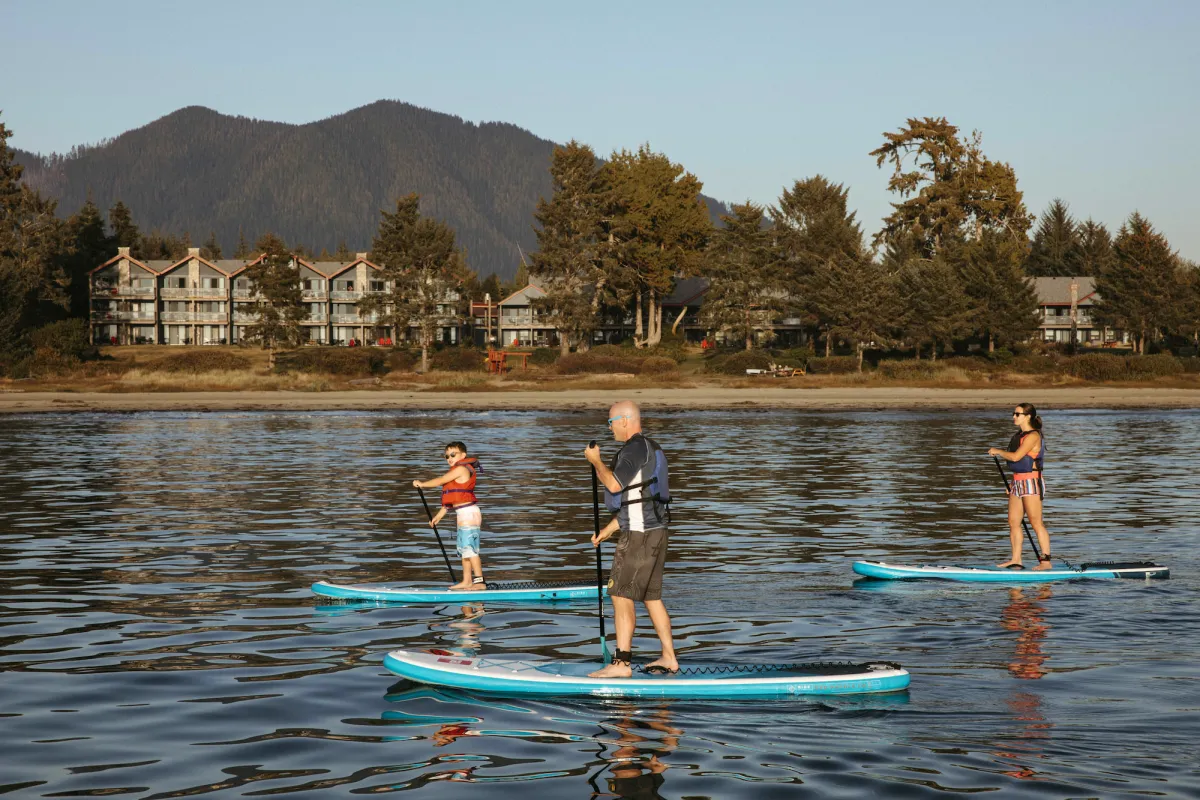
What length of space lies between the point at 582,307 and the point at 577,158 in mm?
11727

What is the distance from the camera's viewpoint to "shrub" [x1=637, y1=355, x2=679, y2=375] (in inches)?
3494

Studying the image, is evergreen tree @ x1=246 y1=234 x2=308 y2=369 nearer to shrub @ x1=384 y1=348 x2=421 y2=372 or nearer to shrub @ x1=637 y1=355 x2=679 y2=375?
shrub @ x1=384 y1=348 x2=421 y2=372

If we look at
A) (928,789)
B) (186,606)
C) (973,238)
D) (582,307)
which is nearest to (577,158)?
(582,307)

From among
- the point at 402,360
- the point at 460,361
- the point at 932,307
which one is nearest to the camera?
the point at 932,307

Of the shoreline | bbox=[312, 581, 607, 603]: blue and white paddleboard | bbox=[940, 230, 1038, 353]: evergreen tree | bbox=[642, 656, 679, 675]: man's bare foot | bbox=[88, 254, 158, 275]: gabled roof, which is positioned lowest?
bbox=[312, 581, 607, 603]: blue and white paddleboard

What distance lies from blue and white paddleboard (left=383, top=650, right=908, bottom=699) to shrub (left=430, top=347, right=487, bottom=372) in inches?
3324

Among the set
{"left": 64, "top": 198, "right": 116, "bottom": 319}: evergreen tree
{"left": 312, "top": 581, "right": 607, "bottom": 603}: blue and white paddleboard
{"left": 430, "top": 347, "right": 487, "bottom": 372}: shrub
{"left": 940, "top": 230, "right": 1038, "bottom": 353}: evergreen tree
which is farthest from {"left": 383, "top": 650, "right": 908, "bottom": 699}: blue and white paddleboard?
{"left": 64, "top": 198, "right": 116, "bottom": 319}: evergreen tree

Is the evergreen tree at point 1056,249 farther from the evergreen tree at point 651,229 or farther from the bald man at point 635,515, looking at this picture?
the bald man at point 635,515

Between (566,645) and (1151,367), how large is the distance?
79022mm

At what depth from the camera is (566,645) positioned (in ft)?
42.3

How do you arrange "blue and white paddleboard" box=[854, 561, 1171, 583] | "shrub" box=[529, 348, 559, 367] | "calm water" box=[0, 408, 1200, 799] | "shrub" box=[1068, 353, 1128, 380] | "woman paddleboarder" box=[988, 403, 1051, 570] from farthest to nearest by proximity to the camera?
"shrub" box=[529, 348, 559, 367] < "shrub" box=[1068, 353, 1128, 380] < "woman paddleboarder" box=[988, 403, 1051, 570] < "blue and white paddleboard" box=[854, 561, 1171, 583] < "calm water" box=[0, 408, 1200, 799]

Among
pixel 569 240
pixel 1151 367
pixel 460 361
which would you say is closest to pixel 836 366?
pixel 1151 367

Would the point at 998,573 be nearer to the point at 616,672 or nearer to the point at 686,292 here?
the point at 616,672

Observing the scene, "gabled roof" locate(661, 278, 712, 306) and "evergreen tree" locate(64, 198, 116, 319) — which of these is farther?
"gabled roof" locate(661, 278, 712, 306)
